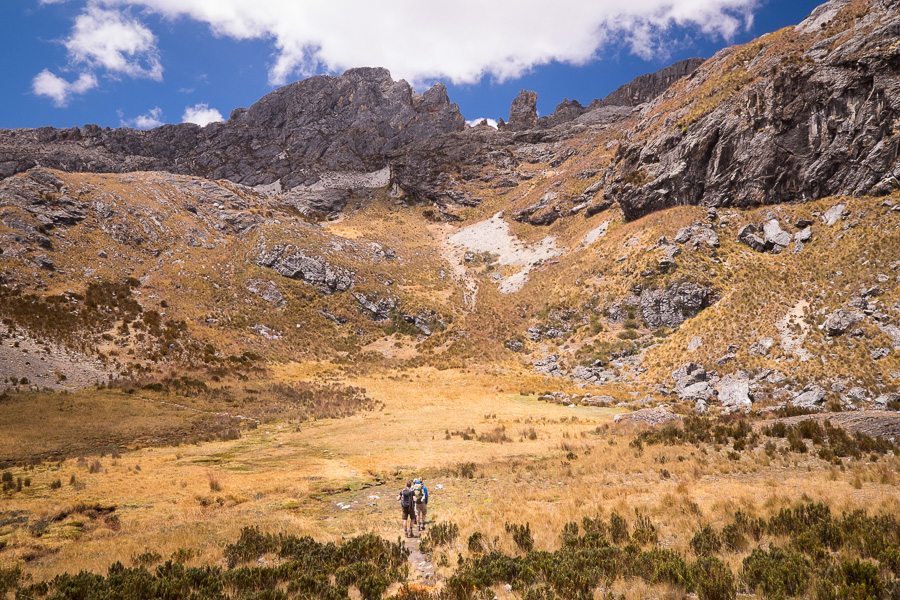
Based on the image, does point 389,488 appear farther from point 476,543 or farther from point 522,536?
point 522,536

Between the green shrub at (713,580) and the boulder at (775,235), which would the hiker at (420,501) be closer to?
the green shrub at (713,580)

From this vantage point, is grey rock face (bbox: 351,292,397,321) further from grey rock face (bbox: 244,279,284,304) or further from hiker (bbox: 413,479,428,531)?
hiker (bbox: 413,479,428,531)

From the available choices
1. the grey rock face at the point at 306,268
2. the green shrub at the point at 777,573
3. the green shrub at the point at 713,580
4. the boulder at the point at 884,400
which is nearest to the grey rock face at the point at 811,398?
the boulder at the point at 884,400

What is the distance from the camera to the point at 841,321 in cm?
2902

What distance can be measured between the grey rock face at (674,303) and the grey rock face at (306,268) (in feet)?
146

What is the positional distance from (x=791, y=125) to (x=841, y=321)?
2810 cm

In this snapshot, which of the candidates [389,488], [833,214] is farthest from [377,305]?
[833,214]

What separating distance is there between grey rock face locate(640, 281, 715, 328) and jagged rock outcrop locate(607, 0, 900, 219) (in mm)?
15229

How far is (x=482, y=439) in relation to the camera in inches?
963

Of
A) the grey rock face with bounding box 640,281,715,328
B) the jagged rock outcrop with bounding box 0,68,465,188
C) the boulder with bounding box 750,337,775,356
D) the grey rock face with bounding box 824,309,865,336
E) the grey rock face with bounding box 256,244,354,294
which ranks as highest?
the jagged rock outcrop with bounding box 0,68,465,188

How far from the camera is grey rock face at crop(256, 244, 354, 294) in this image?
64.2 metres

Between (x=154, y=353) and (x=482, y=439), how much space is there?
117 ft

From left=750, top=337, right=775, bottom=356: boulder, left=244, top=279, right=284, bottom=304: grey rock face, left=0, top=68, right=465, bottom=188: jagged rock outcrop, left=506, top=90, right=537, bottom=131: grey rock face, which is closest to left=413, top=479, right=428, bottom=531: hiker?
left=750, top=337, right=775, bottom=356: boulder

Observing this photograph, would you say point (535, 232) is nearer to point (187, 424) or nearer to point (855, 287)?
point (855, 287)
